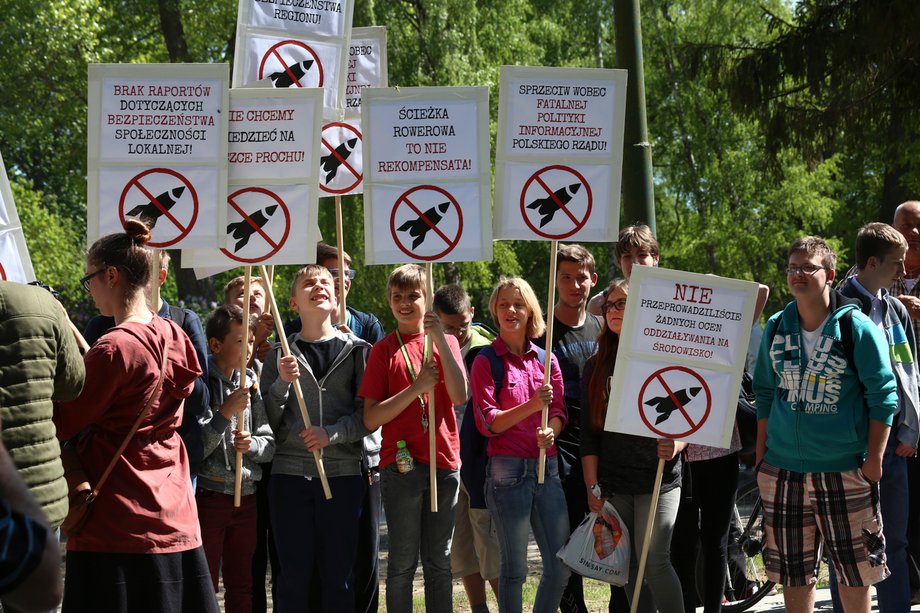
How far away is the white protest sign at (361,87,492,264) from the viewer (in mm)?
6223

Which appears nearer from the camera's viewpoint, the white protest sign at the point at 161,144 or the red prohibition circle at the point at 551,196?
the white protest sign at the point at 161,144

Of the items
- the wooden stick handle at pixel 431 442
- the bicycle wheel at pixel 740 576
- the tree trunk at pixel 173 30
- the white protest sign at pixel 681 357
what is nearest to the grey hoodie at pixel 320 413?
the wooden stick handle at pixel 431 442

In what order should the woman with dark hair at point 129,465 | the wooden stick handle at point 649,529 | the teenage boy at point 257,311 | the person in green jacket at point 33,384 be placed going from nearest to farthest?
1. the person in green jacket at point 33,384
2. the woman with dark hair at point 129,465
3. the wooden stick handle at point 649,529
4. the teenage boy at point 257,311

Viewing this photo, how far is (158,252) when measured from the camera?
19.2 feet

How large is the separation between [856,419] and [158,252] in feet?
11.4

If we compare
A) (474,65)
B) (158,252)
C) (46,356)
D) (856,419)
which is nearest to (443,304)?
(158,252)

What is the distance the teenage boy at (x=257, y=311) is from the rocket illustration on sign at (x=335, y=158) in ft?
2.58

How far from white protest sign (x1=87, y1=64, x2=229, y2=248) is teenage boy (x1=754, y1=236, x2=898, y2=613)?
2907 mm

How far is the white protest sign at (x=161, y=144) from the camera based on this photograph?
586 cm

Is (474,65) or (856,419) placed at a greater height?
(474,65)

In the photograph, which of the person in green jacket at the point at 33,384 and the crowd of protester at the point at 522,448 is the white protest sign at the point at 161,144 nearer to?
the crowd of protester at the point at 522,448

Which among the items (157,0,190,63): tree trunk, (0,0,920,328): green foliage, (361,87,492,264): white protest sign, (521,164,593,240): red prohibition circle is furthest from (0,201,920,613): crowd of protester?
(157,0,190,63): tree trunk

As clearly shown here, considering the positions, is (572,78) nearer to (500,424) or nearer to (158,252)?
(500,424)

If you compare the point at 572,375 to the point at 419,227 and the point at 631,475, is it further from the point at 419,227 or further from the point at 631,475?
the point at 419,227
